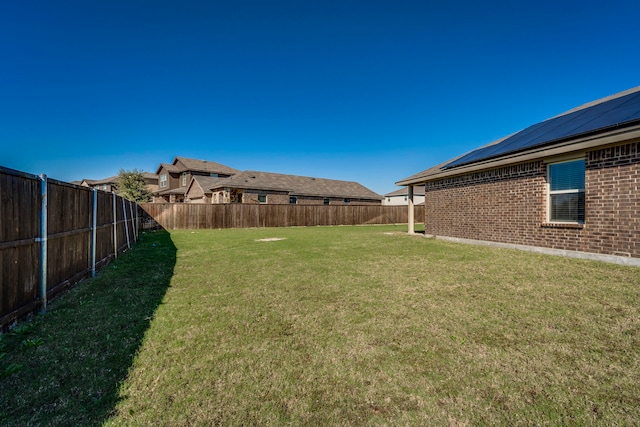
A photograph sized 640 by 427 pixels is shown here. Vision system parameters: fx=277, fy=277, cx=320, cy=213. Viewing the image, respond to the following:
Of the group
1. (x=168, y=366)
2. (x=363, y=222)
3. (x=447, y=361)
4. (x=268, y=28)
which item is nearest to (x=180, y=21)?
(x=268, y=28)

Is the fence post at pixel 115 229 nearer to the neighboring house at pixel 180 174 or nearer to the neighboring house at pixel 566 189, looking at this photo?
the neighboring house at pixel 566 189

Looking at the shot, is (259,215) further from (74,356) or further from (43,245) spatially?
(74,356)

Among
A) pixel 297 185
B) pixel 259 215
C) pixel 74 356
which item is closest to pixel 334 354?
pixel 74 356

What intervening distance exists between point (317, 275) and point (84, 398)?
4058 millimetres

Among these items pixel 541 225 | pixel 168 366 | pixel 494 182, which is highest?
pixel 494 182

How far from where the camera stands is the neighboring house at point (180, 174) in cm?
3359

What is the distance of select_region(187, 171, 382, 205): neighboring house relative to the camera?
2478 centimetres

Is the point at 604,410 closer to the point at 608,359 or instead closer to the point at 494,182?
the point at 608,359

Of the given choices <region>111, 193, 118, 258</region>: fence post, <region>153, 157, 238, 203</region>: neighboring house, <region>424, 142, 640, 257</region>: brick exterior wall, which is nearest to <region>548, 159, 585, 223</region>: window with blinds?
<region>424, 142, 640, 257</region>: brick exterior wall

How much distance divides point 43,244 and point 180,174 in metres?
35.0

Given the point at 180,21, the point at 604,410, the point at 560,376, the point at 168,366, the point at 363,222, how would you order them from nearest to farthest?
1. the point at 604,410
2. the point at 560,376
3. the point at 168,366
4. the point at 180,21
5. the point at 363,222

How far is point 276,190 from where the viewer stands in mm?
26578

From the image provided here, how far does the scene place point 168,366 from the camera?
2439 mm

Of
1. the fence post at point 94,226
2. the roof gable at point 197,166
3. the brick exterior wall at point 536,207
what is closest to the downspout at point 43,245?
the fence post at point 94,226
